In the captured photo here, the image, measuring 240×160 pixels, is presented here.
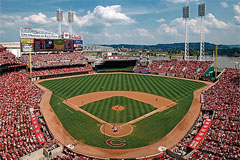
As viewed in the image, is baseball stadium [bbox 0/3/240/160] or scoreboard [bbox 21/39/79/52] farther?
scoreboard [bbox 21/39/79/52]

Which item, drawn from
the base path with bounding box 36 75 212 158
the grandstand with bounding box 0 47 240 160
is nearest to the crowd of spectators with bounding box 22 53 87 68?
the grandstand with bounding box 0 47 240 160

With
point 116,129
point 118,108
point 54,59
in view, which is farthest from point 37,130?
point 54,59

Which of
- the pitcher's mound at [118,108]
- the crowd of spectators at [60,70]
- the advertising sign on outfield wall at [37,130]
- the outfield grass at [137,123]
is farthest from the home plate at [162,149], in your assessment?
the crowd of spectators at [60,70]

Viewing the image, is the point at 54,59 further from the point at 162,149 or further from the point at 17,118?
the point at 162,149

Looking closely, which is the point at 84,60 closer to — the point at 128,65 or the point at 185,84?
the point at 128,65

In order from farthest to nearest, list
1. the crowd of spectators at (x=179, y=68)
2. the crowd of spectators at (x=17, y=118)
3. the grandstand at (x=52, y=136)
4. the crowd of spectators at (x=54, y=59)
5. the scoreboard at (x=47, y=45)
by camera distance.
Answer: the scoreboard at (x=47, y=45)
the crowd of spectators at (x=179, y=68)
the crowd of spectators at (x=54, y=59)
the crowd of spectators at (x=17, y=118)
the grandstand at (x=52, y=136)

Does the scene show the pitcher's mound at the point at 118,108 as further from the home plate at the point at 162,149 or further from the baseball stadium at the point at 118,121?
the home plate at the point at 162,149

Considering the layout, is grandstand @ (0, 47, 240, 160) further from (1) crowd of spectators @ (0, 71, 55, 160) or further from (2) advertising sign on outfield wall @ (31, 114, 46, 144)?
(2) advertising sign on outfield wall @ (31, 114, 46, 144)
